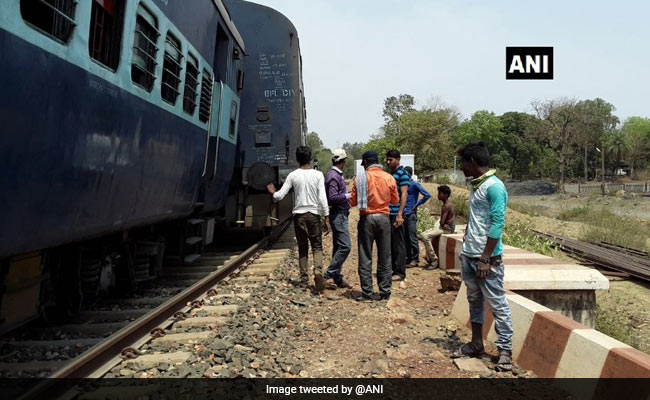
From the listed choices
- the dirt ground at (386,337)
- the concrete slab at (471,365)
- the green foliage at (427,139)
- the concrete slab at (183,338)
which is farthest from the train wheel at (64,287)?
the green foliage at (427,139)

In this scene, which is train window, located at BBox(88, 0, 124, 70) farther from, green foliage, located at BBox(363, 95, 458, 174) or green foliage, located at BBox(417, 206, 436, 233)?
green foliage, located at BBox(363, 95, 458, 174)

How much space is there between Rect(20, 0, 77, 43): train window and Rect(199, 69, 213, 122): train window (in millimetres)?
3314

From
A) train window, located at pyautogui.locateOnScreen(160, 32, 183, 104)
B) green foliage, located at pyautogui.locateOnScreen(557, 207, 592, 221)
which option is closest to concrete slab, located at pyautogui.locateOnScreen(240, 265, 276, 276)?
train window, located at pyautogui.locateOnScreen(160, 32, 183, 104)

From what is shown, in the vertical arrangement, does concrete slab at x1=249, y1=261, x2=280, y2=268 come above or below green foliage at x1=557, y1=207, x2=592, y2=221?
below

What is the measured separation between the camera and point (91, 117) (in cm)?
350

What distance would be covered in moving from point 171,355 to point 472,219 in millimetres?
2612

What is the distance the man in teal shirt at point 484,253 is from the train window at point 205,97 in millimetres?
3872

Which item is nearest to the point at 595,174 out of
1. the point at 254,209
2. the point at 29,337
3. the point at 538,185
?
the point at 538,185

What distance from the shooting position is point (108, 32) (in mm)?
4020

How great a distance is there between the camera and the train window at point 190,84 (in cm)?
588

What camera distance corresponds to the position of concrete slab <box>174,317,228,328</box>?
4681 millimetres

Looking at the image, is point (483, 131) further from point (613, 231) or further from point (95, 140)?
point (95, 140)

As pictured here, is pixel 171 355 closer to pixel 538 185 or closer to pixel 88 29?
pixel 88 29

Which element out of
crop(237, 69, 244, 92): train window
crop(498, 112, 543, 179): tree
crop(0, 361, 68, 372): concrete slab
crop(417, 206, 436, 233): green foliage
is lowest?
crop(0, 361, 68, 372): concrete slab
